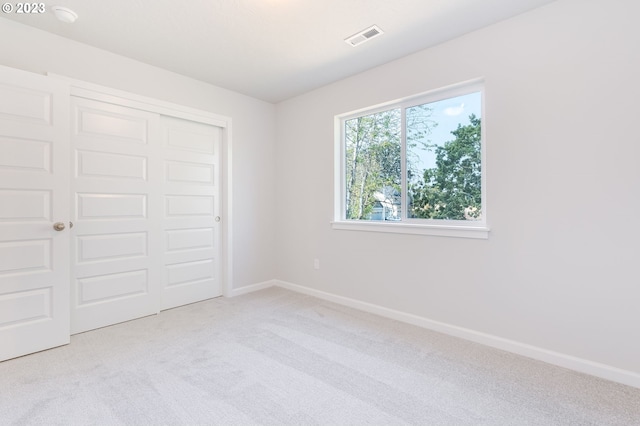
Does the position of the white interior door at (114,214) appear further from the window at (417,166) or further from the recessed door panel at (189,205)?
the window at (417,166)

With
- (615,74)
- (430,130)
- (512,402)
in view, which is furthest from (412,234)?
(615,74)

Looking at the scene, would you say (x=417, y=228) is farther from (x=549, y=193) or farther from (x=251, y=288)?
(x=251, y=288)

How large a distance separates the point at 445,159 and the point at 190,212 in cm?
281

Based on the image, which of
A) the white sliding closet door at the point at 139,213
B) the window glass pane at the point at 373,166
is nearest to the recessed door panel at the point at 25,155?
the white sliding closet door at the point at 139,213

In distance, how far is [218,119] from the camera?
3668 mm

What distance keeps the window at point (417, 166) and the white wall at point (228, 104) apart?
117 cm

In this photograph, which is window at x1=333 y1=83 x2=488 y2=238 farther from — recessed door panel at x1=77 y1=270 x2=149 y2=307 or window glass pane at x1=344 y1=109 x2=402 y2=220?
recessed door panel at x1=77 y1=270 x2=149 y2=307

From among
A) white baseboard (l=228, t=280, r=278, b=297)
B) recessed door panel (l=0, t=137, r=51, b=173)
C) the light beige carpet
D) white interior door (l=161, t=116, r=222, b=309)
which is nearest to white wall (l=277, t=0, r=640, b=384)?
the light beige carpet

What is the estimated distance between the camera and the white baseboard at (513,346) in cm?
195

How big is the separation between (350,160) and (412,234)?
1.25m

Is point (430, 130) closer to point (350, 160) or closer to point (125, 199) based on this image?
point (350, 160)

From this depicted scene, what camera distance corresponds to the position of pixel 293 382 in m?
1.94

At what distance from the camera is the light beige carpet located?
162 cm

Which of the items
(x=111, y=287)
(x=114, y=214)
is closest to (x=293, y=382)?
(x=111, y=287)
